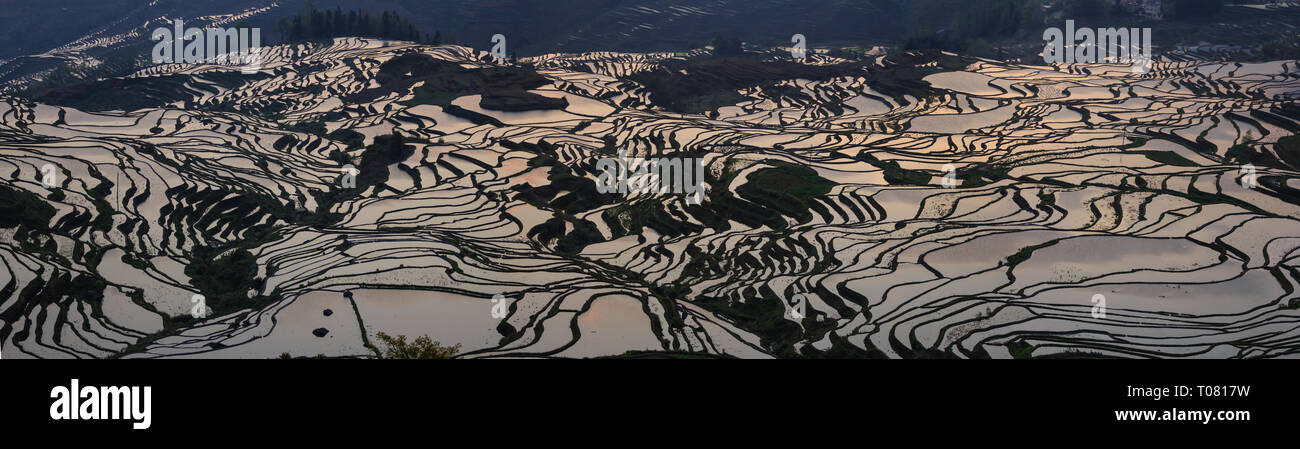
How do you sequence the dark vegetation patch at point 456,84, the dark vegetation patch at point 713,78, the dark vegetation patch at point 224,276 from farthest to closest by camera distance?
1. the dark vegetation patch at point 713,78
2. the dark vegetation patch at point 456,84
3. the dark vegetation patch at point 224,276

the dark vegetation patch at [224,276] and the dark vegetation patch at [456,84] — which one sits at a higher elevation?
the dark vegetation patch at [456,84]

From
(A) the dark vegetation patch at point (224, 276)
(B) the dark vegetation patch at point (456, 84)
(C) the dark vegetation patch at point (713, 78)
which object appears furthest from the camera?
(C) the dark vegetation patch at point (713, 78)

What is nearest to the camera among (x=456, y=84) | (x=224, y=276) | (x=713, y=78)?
(x=224, y=276)

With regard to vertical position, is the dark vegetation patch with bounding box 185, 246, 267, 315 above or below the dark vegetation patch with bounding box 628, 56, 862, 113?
below

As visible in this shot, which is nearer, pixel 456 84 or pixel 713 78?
pixel 456 84

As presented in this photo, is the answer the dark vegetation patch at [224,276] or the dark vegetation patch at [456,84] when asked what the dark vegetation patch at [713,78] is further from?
the dark vegetation patch at [224,276]

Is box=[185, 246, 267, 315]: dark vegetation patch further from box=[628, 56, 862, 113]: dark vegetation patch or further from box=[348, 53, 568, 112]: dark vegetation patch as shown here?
box=[628, 56, 862, 113]: dark vegetation patch

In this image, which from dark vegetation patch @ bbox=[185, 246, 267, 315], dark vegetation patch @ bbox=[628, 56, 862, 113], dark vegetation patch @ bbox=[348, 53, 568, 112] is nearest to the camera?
dark vegetation patch @ bbox=[185, 246, 267, 315]

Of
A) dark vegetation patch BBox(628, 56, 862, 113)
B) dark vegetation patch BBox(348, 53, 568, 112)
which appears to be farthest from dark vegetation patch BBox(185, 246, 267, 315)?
dark vegetation patch BBox(628, 56, 862, 113)

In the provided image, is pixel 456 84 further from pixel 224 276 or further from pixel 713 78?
pixel 224 276

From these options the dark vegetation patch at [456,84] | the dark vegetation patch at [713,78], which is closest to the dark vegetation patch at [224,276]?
the dark vegetation patch at [456,84]

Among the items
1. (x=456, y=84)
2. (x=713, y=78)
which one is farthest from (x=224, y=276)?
(x=713, y=78)
